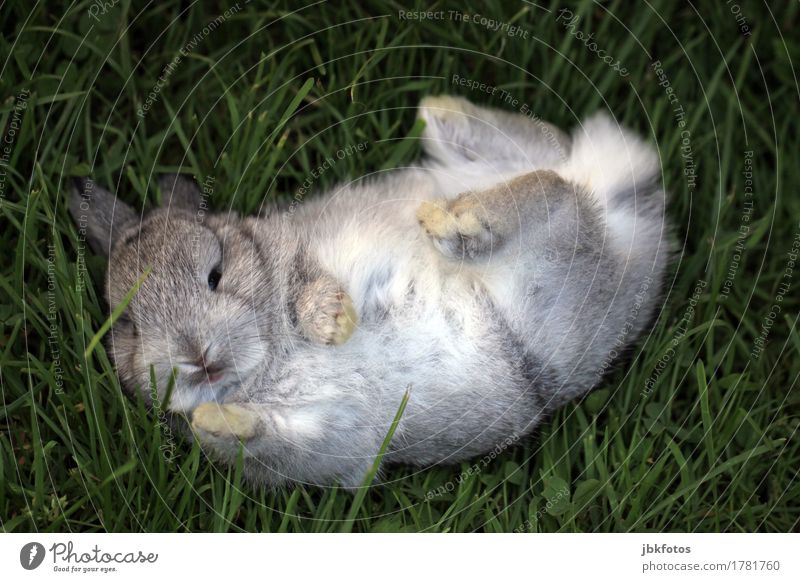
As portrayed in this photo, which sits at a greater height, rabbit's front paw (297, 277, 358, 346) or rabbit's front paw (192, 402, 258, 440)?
rabbit's front paw (297, 277, 358, 346)

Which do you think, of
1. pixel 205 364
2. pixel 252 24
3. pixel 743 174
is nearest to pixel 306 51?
pixel 252 24

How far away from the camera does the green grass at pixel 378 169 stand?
3189 mm

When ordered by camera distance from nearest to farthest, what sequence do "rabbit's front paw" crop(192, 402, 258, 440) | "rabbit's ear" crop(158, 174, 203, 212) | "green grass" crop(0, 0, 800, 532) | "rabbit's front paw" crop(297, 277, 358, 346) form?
"rabbit's front paw" crop(192, 402, 258, 440)
"rabbit's front paw" crop(297, 277, 358, 346)
"green grass" crop(0, 0, 800, 532)
"rabbit's ear" crop(158, 174, 203, 212)

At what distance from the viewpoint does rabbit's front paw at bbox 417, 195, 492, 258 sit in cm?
297

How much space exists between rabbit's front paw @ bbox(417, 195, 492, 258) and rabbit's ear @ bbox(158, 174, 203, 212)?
1.04m

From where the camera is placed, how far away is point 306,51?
385 cm

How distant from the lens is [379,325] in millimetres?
3045

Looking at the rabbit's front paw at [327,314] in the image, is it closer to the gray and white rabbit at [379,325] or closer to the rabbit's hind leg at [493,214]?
the gray and white rabbit at [379,325]
